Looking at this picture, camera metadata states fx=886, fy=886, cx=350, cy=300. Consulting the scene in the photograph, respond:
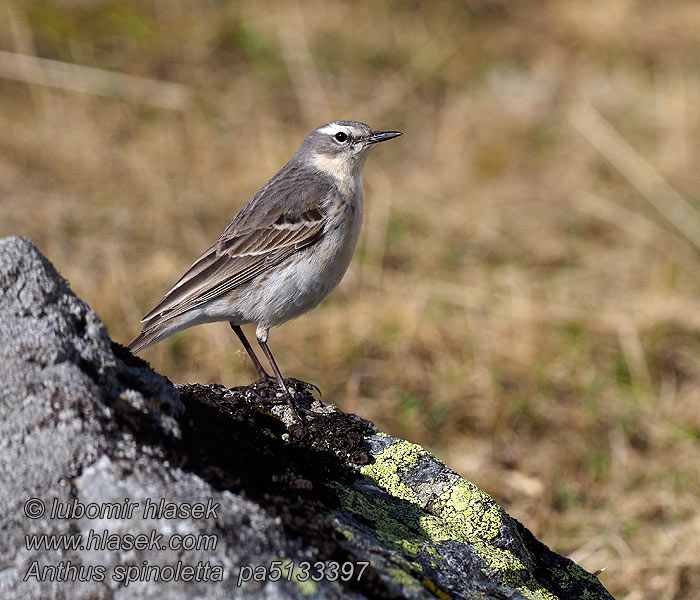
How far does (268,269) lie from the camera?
222 inches

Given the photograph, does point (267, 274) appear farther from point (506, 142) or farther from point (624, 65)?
point (624, 65)

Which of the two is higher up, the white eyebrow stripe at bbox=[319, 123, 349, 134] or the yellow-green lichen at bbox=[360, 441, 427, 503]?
the white eyebrow stripe at bbox=[319, 123, 349, 134]

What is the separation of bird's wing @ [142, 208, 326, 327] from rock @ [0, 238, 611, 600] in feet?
7.15

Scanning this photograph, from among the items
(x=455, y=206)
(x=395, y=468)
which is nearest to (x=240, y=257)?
(x=395, y=468)

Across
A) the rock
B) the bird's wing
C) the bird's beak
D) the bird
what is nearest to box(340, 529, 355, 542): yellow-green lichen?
the rock

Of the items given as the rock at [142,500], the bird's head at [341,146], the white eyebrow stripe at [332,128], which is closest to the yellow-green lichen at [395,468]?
the rock at [142,500]

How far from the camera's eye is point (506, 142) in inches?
508

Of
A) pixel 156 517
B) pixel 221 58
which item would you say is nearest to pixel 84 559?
pixel 156 517

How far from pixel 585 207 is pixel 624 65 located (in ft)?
14.7

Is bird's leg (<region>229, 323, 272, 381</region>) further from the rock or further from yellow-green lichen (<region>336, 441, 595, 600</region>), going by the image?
the rock

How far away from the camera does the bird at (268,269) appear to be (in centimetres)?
552

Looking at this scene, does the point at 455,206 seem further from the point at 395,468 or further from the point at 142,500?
the point at 142,500

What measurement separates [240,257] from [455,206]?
621 cm

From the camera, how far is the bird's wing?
217 inches
